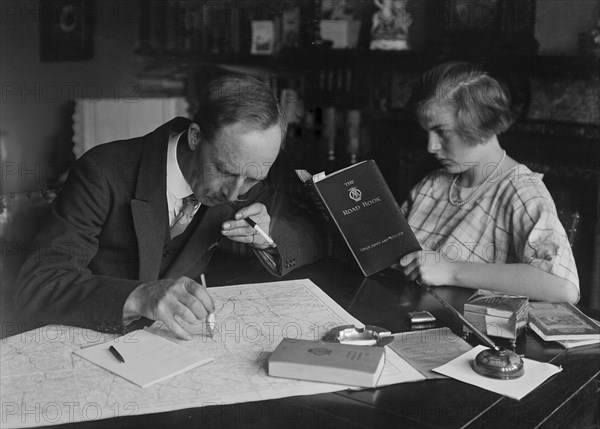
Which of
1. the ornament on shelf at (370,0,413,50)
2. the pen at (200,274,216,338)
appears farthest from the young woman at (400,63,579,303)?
the ornament on shelf at (370,0,413,50)

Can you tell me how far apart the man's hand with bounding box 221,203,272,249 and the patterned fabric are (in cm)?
62

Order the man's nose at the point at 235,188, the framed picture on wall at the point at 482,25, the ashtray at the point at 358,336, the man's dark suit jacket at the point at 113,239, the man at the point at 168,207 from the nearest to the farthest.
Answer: the ashtray at the point at 358,336 → the man's dark suit jacket at the point at 113,239 → the man at the point at 168,207 → the man's nose at the point at 235,188 → the framed picture on wall at the point at 482,25

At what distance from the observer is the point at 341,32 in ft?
14.1

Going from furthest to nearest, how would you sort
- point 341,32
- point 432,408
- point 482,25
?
1. point 341,32
2. point 482,25
3. point 432,408

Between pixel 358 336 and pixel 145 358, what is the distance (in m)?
0.47

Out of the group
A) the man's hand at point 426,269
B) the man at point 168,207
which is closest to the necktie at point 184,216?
the man at point 168,207

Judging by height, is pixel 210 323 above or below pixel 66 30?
below

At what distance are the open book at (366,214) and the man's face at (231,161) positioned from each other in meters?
0.13

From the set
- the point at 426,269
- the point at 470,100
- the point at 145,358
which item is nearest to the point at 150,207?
the point at 145,358

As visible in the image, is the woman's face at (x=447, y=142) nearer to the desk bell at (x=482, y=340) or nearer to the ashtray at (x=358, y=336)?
the desk bell at (x=482, y=340)

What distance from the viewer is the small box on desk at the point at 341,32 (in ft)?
14.1

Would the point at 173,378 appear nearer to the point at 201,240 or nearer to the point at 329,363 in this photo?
the point at 329,363

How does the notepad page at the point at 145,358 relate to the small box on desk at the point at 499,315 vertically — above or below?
below

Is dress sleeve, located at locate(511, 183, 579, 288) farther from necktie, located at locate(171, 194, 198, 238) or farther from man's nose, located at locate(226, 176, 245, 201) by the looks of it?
necktie, located at locate(171, 194, 198, 238)
